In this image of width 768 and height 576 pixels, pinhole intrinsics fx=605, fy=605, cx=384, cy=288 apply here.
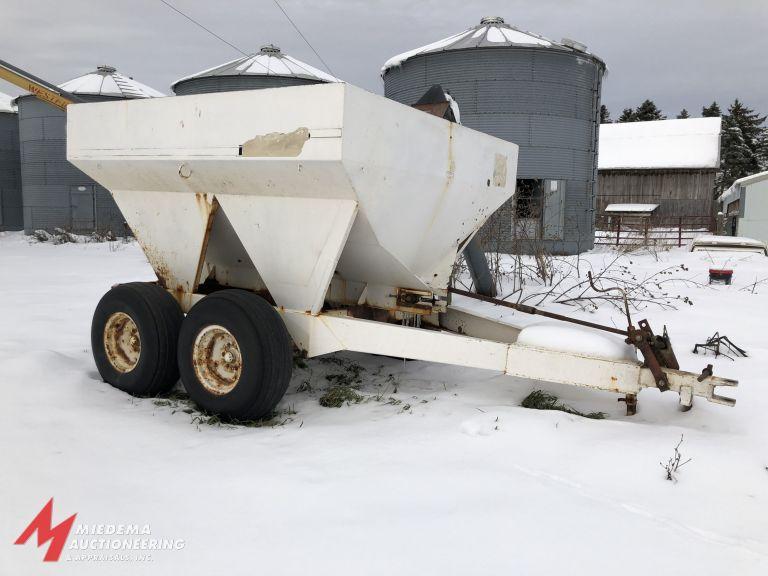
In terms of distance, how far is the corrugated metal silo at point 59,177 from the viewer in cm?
1994

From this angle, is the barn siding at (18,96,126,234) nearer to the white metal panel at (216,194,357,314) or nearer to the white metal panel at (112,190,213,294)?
the white metal panel at (112,190,213,294)

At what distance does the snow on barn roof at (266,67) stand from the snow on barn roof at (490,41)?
332 cm

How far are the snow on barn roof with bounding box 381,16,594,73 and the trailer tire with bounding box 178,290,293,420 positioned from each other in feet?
37.4

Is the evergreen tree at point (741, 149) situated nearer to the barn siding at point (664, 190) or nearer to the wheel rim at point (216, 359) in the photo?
the barn siding at point (664, 190)

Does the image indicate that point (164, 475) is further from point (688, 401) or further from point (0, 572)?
point (688, 401)

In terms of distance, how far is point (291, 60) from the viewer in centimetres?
1769

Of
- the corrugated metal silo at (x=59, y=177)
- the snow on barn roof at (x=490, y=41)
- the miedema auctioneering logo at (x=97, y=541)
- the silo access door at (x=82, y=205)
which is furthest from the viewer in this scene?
the silo access door at (x=82, y=205)

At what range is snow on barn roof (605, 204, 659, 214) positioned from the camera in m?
28.7

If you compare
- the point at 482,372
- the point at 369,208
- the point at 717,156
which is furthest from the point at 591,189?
the point at 717,156

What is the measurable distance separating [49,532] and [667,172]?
31627 millimetres

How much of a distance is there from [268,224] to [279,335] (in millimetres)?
756

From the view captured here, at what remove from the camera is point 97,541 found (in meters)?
2.26

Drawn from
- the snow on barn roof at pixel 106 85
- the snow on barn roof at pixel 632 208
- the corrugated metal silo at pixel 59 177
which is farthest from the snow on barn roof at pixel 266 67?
the snow on barn roof at pixel 632 208

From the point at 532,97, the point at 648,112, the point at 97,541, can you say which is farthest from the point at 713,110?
the point at 97,541
